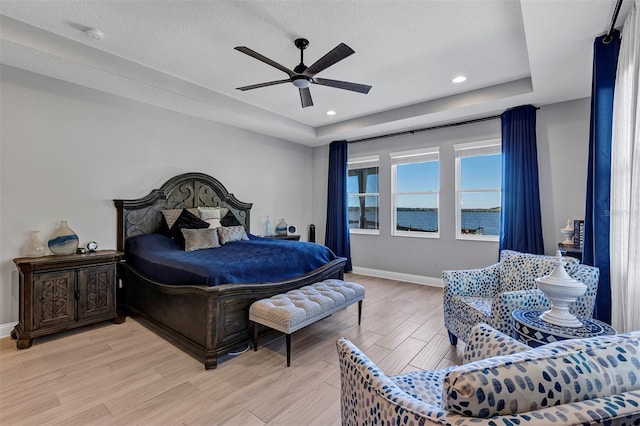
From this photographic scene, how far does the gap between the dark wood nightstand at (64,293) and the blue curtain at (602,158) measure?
456cm

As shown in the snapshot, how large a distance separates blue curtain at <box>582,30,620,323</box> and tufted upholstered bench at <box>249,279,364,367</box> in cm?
199

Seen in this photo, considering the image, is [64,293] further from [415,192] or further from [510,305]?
[415,192]

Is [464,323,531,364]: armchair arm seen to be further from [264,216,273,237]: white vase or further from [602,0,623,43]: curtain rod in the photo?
[264,216,273,237]: white vase

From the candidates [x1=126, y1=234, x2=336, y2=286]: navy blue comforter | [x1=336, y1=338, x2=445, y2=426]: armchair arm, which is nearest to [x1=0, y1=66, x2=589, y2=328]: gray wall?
[x1=126, y1=234, x2=336, y2=286]: navy blue comforter

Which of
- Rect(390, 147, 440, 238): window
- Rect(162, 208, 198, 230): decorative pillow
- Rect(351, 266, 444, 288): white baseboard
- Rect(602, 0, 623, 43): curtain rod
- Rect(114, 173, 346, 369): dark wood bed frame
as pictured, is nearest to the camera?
Rect(602, 0, 623, 43): curtain rod

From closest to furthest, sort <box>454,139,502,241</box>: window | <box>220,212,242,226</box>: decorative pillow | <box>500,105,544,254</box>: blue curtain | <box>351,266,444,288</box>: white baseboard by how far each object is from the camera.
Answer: <box>500,105,544,254</box>: blue curtain < <box>454,139,502,241</box>: window < <box>220,212,242,226</box>: decorative pillow < <box>351,266,444,288</box>: white baseboard

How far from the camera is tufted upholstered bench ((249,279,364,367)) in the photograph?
7.92 ft

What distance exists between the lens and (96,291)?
3141 mm

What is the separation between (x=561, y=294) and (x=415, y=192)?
3748 millimetres

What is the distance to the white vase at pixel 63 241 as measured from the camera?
3064 millimetres

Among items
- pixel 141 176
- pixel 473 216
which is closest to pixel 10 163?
pixel 141 176

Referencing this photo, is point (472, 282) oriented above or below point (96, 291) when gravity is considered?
above

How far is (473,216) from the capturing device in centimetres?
478

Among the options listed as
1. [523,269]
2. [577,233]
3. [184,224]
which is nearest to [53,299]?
[184,224]
